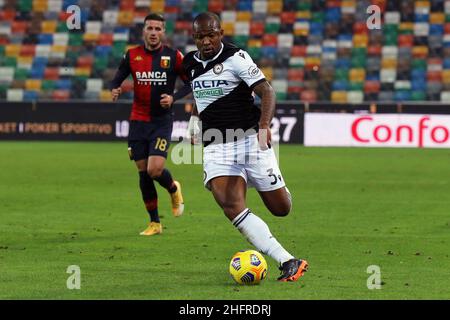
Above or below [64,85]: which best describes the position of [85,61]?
above

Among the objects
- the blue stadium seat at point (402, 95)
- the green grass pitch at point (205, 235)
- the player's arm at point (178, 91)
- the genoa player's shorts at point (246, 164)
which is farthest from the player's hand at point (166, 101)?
the blue stadium seat at point (402, 95)

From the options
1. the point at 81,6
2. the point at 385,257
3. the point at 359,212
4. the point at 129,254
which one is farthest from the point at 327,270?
the point at 81,6

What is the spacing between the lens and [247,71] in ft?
29.2

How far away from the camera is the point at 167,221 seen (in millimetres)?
13578

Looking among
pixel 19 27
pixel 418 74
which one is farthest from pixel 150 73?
pixel 19 27

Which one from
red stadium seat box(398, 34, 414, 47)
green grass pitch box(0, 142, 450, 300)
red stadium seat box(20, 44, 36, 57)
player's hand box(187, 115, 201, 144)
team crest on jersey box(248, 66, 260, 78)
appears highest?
red stadium seat box(398, 34, 414, 47)

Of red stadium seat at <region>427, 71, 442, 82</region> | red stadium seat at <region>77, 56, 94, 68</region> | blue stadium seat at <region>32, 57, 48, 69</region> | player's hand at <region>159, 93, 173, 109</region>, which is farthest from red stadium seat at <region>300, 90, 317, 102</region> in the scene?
player's hand at <region>159, 93, 173, 109</region>

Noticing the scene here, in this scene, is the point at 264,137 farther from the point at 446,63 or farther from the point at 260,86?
the point at 446,63

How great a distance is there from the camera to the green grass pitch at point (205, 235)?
827cm

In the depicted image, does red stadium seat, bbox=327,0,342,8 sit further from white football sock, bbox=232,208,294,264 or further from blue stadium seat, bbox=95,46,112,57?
white football sock, bbox=232,208,294,264

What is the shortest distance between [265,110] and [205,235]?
3.54 metres

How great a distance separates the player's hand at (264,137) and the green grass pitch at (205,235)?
41.9 inches

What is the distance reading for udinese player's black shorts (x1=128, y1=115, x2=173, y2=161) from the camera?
12602 millimetres
